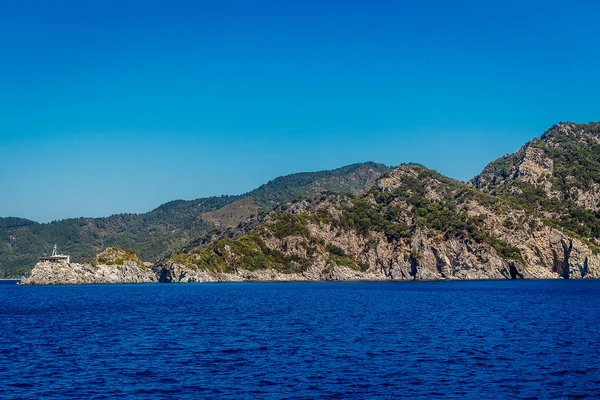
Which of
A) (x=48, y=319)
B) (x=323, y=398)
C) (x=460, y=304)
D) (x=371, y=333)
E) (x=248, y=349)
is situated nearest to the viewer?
(x=323, y=398)

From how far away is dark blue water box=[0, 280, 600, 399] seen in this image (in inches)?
1574

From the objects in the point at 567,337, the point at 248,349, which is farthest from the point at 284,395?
the point at 567,337

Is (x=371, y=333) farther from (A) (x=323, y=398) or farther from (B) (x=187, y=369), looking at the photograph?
(A) (x=323, y=398)

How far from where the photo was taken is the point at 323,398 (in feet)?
122

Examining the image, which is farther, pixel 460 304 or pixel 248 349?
pixel 460 304

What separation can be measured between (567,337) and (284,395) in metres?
36.3

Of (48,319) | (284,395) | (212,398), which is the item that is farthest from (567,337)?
(48,319)

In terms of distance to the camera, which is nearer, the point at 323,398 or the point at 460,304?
the point at 323,398

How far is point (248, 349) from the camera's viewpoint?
5553cm

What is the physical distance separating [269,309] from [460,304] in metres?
33.4

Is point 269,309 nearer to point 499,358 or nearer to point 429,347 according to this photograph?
point 429,347

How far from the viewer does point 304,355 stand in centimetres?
5228

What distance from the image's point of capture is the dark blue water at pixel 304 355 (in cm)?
3997

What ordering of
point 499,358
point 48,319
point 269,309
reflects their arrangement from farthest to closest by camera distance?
point 269,309
point 48,319
point 499,358
